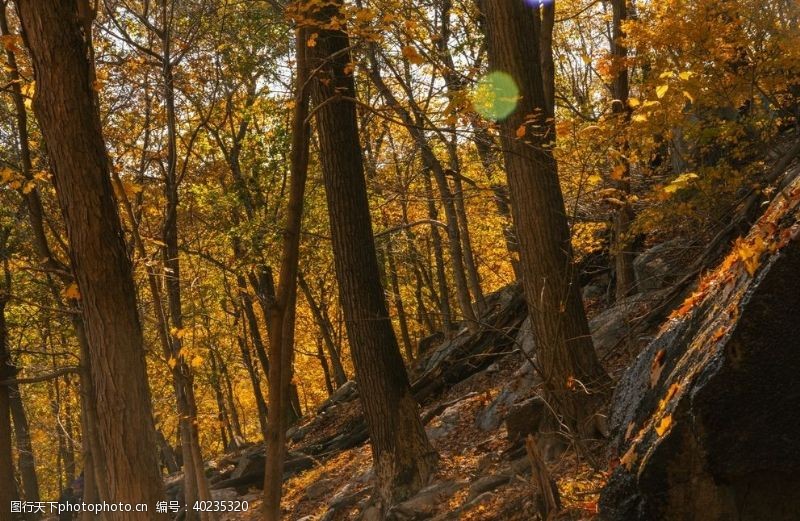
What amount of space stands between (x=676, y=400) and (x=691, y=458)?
27cm

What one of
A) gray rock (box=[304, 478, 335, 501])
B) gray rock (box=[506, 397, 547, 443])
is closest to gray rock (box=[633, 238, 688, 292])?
gray rock (box=[506, 397, 547, 443])

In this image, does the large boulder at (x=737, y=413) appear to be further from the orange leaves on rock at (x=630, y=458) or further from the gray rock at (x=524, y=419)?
the gray rock at (x=524, y=419)

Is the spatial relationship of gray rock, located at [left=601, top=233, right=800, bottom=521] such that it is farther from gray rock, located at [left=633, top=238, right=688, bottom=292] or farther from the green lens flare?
gray rock, located at [left=633, top=238, right=688, bottom=292]

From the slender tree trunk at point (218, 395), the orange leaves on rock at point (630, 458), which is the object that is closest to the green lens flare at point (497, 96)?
the orange leaves on rock at point (630, 458)

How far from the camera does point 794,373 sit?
3.14 m

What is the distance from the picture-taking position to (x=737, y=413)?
3.21 meters

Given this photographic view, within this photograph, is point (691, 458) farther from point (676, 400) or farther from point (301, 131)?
point (301, 131)

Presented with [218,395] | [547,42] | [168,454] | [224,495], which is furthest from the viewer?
[218,395]

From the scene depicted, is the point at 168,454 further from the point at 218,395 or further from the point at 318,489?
the point at 318,489

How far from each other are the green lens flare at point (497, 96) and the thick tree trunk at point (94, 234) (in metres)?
3.30

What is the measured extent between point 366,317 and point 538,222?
8.30 ft

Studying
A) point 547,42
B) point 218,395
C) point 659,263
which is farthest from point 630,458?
point 218,395

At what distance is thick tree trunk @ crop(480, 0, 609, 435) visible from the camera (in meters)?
6.53

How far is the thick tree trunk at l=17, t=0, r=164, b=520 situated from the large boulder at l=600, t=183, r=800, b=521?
122 inches
